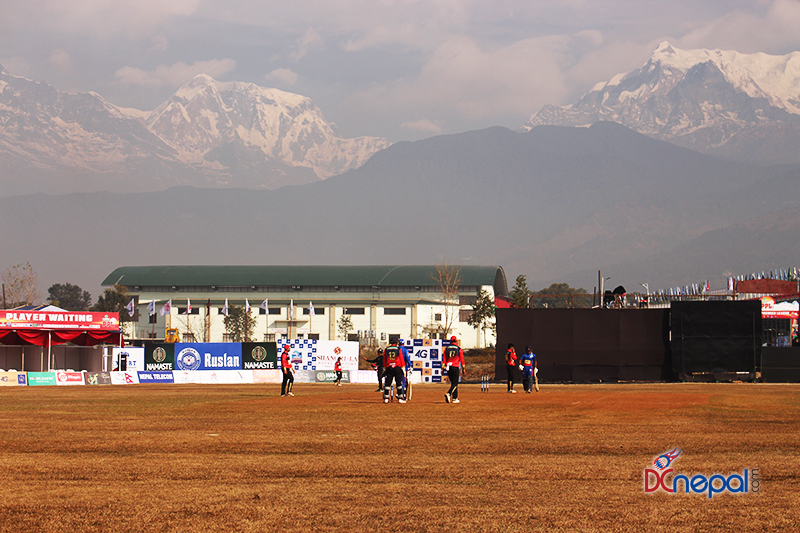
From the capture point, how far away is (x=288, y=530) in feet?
28.6

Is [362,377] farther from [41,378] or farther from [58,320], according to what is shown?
[41,378]

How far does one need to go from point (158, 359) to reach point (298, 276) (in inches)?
3295

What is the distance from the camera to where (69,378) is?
45.4 m

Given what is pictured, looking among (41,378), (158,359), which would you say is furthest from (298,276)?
(41,378)

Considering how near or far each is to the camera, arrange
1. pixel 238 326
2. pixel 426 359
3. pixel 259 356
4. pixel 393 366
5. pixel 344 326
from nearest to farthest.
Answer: pixel 393 366 < pixel 426 359 < pixel 259 356 < pixel 344 326 < pixel 238 326

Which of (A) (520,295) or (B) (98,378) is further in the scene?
(A) (520,295)

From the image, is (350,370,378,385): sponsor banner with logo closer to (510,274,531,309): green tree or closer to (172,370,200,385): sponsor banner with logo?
(172,370,200,385): sponsor banner with logo

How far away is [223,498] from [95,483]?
7.51 ft

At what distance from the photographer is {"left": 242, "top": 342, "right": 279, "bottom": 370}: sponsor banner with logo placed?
54656 millimetres

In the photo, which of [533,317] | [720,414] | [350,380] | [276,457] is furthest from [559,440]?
[350,380]

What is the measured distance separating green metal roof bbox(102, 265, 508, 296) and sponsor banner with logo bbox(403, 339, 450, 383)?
79077mm

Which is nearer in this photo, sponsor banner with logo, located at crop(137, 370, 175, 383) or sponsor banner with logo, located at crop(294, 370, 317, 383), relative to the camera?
sponsor banner with logo, located at crop(137, 370, 175, 383)

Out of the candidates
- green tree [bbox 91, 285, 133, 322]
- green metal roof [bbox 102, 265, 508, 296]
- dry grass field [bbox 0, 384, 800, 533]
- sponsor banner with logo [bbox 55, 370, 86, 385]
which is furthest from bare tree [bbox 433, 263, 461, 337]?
dry grass field [bbox 0, 384, 800, 533]

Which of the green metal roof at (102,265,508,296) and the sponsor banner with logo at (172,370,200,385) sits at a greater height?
the green metal roof at (102,265,508,296)
